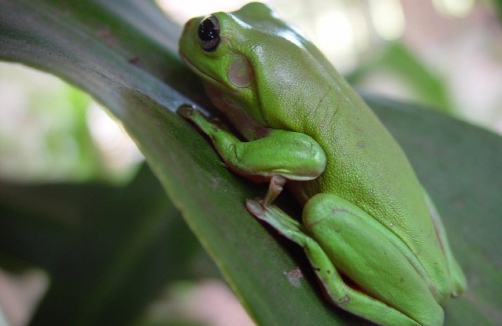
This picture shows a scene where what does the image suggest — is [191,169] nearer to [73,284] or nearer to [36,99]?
[73,284]

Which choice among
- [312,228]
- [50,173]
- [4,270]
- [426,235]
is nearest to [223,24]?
[312,228]

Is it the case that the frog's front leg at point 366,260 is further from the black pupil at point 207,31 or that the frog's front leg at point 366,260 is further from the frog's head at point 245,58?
the black pupil at point 207,31

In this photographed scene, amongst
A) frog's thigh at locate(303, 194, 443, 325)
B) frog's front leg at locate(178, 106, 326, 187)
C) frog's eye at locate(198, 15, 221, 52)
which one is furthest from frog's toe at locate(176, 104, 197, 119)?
frog's thigh at locate(303, 194, 443, 325)

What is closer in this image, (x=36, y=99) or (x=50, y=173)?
(x=50, y=173)

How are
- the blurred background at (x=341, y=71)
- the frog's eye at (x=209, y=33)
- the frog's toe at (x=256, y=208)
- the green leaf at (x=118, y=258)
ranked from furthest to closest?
1. the blurred background at (x=341, y=71)
2. the green leaf at (x=118, y=258)
3. the frog's eye at (x=209, y=33)
4. the frog's toe at (x=256, y=208)

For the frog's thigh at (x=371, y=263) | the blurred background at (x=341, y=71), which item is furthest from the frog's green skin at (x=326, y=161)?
the blurred background at (x=341, y=71)

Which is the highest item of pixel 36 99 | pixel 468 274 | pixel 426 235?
pixel 36 99
